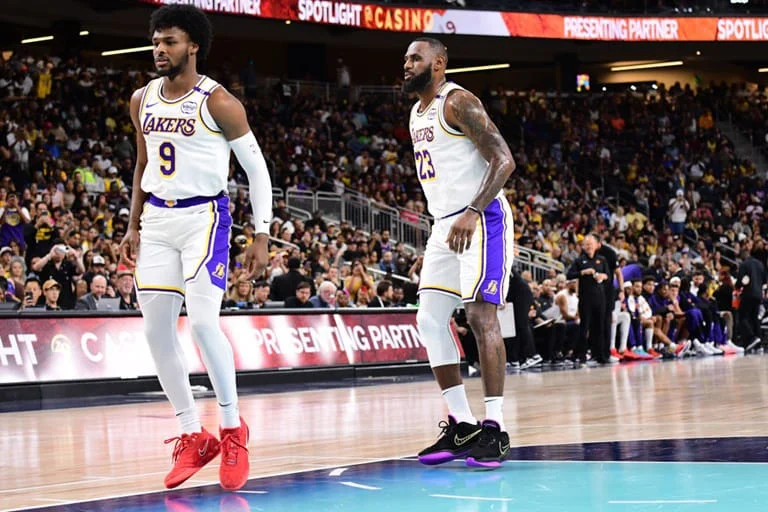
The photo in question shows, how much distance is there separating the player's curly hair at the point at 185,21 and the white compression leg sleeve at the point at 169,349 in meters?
1.21

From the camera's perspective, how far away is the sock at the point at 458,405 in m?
6.52

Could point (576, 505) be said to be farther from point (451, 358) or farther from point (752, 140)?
point (752, 140)

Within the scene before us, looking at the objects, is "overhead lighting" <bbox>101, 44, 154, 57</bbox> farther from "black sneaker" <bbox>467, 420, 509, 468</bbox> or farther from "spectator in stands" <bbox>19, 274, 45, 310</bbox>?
"black sneaker" <bbox>467, 420, 509, 468</bbox>

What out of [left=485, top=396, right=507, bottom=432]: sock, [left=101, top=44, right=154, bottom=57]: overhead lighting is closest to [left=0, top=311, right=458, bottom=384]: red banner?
[left=485, top=396, right=507, bottom=432]: sock

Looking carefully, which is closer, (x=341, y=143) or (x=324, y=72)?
(x=341, y=143)

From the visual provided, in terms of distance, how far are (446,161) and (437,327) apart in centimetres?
88

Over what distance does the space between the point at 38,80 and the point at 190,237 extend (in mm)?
17882

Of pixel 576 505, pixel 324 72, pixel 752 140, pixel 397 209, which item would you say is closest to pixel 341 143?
pixel 397 209

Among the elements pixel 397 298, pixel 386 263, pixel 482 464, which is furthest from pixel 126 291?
pixel 482 464

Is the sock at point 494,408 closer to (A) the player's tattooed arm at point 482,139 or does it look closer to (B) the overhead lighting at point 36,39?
(A) the player's tattooed arm at point 482,139

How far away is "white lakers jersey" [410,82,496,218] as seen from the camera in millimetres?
6578

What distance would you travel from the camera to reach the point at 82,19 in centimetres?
2781

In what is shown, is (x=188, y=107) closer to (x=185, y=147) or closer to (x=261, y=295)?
(x=185, y=147)

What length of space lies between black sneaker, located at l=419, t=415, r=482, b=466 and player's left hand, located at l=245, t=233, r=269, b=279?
133 centimetres
